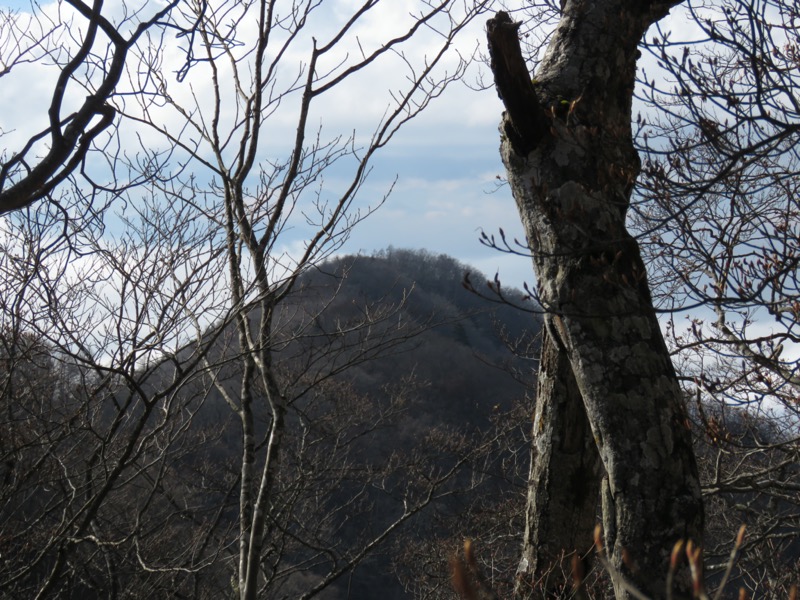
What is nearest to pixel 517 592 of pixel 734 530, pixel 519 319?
pixel 734 530

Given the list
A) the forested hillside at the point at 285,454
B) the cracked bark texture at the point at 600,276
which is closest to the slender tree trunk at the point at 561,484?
the cracked bark texture at the point at 600,276

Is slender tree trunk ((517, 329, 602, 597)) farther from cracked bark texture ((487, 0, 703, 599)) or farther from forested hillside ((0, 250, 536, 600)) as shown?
forested hillside ((0, 250, 536, 600))

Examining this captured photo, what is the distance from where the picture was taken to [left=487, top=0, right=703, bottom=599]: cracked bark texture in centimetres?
279

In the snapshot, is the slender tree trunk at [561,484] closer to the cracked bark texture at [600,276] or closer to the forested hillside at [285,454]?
the cracked bark texture at [600,276]

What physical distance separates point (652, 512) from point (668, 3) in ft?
8.18

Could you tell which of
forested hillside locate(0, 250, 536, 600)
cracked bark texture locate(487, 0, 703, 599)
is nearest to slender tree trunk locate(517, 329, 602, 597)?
cracked bark texture locate(487, 0, 703, 599)

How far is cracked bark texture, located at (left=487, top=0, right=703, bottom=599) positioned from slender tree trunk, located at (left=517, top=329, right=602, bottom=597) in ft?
0.03

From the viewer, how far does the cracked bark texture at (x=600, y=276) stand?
2.79 meters

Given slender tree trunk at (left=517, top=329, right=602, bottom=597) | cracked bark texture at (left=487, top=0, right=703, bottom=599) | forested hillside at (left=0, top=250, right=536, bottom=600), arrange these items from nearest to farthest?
cracked bark texture at (left=487, top=0, right=703, bottom=599)
slender tree trunk at (left=517, top=329, right=602, bottom=597)
forested hillside at (left=0, top=250, right=536, bottom=600)

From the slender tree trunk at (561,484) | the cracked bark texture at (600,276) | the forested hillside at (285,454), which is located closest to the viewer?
the cracked bark texture at (600,276)

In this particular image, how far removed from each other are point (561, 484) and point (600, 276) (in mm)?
1034

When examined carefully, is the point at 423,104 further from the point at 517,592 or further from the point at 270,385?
the point at 517,592

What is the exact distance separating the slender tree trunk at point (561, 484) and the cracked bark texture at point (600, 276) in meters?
0.01

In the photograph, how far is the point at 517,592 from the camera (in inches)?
139
